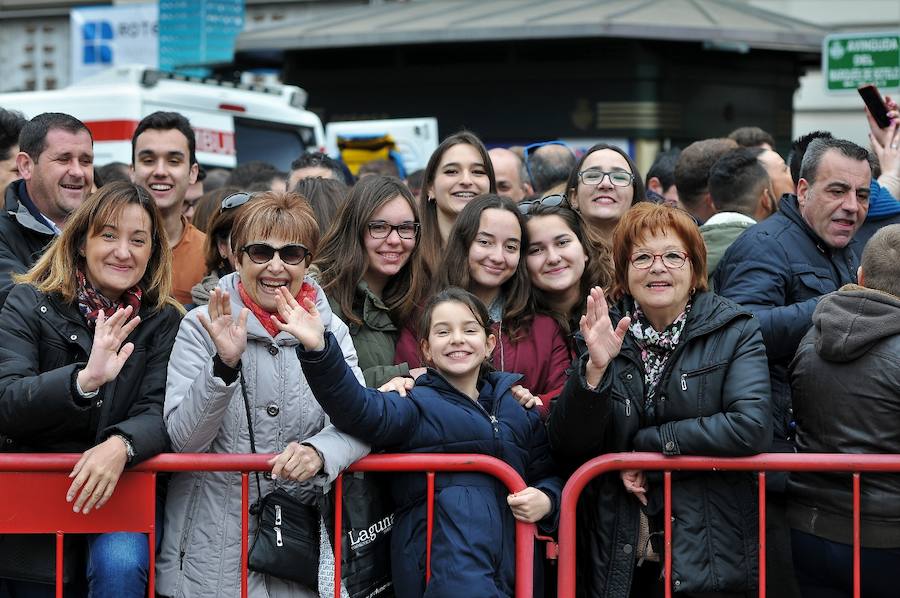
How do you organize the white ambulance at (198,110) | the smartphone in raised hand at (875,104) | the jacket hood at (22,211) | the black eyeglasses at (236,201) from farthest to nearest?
the white ambulance at (198,110)
the smartphone in raised hand at (875,104)
the black eyeglasses at (236,201)
the jacket hood at (22,211)

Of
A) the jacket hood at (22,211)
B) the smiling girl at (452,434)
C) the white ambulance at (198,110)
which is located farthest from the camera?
the white ambulance at (198,110)

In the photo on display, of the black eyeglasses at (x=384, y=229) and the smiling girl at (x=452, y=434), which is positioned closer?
the smiling girl at (x=452, y=434)

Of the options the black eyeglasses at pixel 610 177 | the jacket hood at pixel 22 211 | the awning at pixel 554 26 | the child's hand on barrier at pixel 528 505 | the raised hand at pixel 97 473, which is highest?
the awning at pixel 554 26

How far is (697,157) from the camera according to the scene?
21.6 feet

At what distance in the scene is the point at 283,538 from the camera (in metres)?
4.07

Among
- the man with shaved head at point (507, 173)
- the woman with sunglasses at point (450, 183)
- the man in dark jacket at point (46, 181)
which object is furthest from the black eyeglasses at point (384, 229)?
the man with shaved head at point (507, 173)

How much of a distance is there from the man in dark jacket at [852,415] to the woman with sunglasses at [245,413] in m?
1.65

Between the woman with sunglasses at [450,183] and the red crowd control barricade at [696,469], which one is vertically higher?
the woman with sunglasses at [450,183]

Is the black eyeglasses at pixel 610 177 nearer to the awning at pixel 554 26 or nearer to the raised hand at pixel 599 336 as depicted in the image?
the raised hand at pixel 599 336

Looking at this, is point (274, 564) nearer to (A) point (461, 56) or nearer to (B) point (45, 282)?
(B) point (45, 282)

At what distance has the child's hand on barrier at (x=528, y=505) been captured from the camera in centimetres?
408

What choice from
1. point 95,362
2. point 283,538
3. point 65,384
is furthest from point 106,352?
point 283,538

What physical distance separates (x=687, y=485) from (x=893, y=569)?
77 centimetres

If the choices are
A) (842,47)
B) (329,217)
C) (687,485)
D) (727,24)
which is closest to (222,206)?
(329,217)
